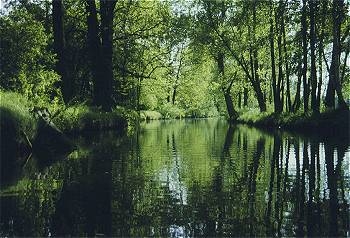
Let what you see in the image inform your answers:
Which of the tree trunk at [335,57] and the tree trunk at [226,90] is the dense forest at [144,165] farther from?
the tree trunk at [226,90]

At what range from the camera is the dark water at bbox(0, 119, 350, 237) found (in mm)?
6465

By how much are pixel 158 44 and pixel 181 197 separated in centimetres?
3253

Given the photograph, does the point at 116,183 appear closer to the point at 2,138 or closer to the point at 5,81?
the point at 2,138

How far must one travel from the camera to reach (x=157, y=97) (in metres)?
75.8

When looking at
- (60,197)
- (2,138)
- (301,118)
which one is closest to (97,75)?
(301,118)

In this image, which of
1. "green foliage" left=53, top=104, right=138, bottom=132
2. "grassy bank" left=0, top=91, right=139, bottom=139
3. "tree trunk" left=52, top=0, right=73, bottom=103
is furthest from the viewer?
"tree trunk" left=52, top=0, right=73, bottom=103

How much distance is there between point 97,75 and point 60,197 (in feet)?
82.5

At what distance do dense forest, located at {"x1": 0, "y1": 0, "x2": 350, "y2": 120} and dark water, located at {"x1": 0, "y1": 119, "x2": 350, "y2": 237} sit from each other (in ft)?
26.9

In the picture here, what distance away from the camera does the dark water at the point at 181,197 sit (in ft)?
21.2

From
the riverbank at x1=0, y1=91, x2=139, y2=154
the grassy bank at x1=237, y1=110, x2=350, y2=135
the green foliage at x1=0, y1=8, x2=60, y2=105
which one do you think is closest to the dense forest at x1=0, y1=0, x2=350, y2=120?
the green foliage at x1=0, y1=8, x2=60, y2=105

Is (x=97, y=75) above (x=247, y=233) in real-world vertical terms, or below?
above

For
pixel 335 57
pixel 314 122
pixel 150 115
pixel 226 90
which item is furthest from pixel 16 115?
pixel 150 115

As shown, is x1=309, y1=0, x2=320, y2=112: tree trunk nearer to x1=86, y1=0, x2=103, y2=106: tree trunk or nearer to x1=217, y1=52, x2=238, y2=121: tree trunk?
x1=86, y1=0, x2=103, y2=106: tree trunk

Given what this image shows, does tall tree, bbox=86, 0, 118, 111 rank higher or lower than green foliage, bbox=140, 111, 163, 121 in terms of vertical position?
higher
